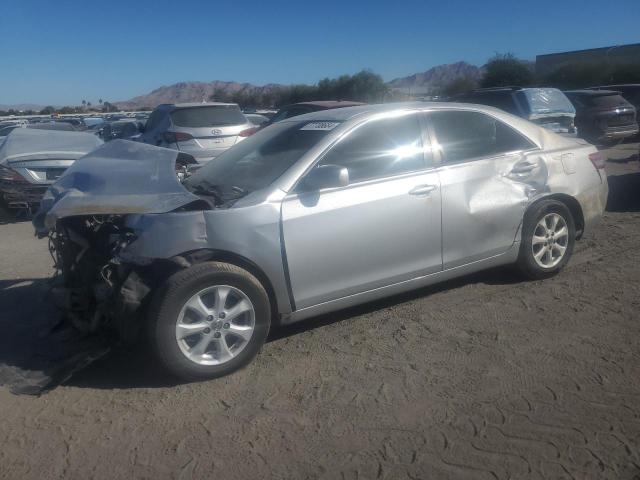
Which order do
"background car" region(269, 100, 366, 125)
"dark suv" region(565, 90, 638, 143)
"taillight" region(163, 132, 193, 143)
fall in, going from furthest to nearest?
"dark suv" region(565, 90, 638, 143) → "background car" region(269, 100, 366, 125) → "taillight" region(163, 132, 193, 143)

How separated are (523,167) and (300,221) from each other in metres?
2.16

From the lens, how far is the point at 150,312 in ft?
11.8

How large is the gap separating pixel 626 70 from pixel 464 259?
3609 centimetres

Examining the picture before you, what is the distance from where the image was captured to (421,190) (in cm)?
450

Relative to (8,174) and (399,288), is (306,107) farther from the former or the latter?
(399,288)

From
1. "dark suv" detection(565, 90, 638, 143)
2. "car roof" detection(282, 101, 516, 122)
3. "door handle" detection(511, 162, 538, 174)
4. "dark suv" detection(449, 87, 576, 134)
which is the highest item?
"car roof" detection(282, 101, 516, 122)

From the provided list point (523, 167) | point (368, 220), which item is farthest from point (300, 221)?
point (523, 167)

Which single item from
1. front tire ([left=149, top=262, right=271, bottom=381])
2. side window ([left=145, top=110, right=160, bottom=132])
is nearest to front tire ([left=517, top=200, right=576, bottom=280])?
front tire ([left=149, top=262, right=271, bottom=381])

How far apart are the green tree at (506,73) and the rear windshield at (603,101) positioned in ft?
76.0

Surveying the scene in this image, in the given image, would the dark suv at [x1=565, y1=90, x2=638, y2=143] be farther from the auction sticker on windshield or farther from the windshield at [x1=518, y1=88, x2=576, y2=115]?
the auction sticker on windshield

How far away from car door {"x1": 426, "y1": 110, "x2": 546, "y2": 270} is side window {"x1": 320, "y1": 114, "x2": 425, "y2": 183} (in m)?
0.20

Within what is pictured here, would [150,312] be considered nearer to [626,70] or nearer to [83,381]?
[83,381]

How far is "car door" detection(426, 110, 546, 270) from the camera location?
15.3 feet

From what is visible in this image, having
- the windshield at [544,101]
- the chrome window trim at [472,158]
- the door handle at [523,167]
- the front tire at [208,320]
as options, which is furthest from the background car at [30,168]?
the windshield at [544,101]
